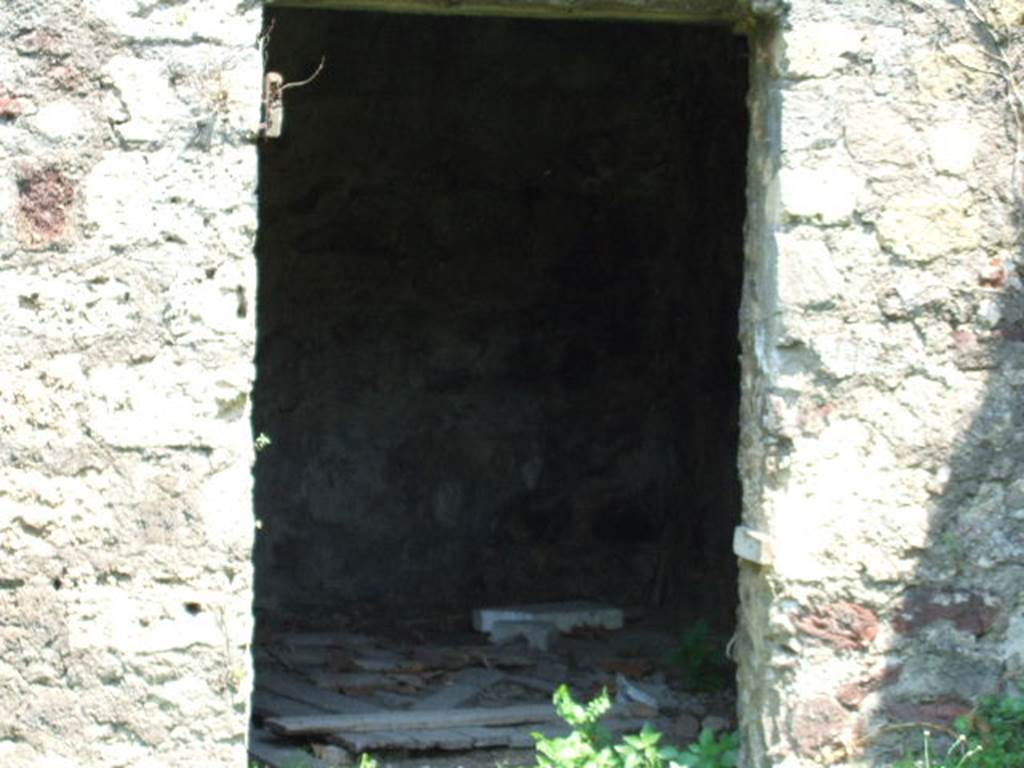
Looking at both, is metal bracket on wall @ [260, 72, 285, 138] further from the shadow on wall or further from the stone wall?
the shadow on wall

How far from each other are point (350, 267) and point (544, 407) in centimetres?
107

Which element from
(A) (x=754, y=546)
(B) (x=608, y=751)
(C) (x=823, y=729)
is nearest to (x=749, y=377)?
(A) (x=754, y=546)

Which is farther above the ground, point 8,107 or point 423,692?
point 8,107

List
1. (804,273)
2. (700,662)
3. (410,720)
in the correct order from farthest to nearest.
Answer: (700,662) < (410,720) < (804,273)

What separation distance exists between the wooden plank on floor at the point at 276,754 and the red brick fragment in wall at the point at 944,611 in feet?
5.76

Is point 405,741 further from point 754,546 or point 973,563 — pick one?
point 973,563

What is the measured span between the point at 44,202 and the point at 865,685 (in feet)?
7.64

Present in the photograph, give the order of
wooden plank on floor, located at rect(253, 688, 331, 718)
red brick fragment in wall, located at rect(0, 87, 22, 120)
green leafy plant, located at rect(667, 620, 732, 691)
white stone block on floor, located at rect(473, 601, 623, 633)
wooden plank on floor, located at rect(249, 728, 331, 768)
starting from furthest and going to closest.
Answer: white stone block on floor, located at rect(473, 601, 623, 633) → green leafy plant, located at rect(667, 620, 732, 691) → wooden plank on floor, located at rect(253, 688, 331, 718) → wooden plank on floor, located at rect(249, 728, 331, 768) → red brick fragment in wall, located at rect(0, 87, 22, 120)

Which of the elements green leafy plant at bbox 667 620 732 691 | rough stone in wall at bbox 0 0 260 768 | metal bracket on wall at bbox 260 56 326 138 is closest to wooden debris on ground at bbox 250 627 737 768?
green leafy plant at bbox 667 620 732 691

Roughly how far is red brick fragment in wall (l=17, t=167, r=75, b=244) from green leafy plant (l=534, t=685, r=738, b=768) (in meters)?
1.71

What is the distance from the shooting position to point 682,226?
7.49 meters

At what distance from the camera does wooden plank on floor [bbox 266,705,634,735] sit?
17.1 ft

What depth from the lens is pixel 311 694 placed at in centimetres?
580

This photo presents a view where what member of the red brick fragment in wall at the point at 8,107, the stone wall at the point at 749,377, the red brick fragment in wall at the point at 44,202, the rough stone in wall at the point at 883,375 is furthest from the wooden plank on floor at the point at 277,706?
the red brick fragment in wall at the point at 8,107
